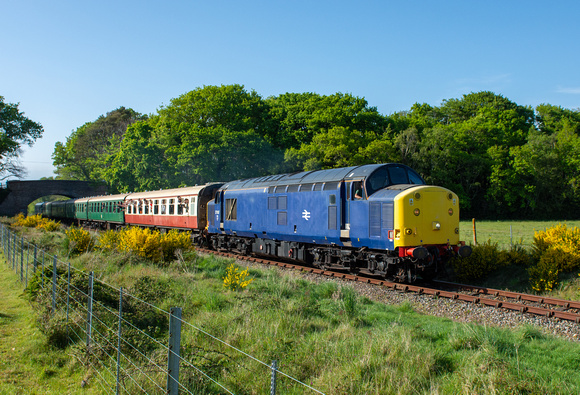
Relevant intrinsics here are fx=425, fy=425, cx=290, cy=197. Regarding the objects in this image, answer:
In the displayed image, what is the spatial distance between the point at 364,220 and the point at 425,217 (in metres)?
1.77

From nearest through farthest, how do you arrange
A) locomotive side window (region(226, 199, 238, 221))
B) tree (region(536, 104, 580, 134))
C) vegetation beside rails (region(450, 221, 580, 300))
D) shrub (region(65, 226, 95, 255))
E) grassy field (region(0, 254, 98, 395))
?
grassy field (region(0, 254, 98, 395)) < vegetation beside rails (region(450, 221, 580, 300)) < shrub (region(65, 226, 95, 255)) < locomotive side window (region(226, 199, 238, 221)) < tree (region(536, 104, 580, 134))

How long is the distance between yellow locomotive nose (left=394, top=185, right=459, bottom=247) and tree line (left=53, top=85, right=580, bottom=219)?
2571 centimetres

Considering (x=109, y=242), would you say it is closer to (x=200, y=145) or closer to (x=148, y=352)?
(x=148, y=352)

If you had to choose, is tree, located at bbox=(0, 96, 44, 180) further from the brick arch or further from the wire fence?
the wire fence

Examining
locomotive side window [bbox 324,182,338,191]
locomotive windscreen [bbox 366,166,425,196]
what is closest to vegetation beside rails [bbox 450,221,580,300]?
locomotive windscreen [bbox 366,166,425,196]

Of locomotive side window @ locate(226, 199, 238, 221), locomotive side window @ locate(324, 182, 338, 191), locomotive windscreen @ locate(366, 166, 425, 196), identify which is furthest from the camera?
locomotive side window @ locate(226, 199, 238, 221)

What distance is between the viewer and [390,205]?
12.2 m

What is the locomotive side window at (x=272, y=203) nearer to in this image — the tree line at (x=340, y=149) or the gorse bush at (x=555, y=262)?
the gorse bush at (x=555, y=262)

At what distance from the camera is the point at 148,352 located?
655 centimetres

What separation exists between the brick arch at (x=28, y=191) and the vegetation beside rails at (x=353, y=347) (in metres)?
56.4

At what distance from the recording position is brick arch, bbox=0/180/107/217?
189ft

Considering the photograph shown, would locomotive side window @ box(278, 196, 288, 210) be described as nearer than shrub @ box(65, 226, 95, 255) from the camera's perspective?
Yes

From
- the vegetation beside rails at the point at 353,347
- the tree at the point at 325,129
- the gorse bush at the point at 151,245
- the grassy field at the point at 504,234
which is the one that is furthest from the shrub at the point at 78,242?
the tree at the point at 325,129

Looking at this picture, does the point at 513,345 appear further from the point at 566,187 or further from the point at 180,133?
the point at 566,187
